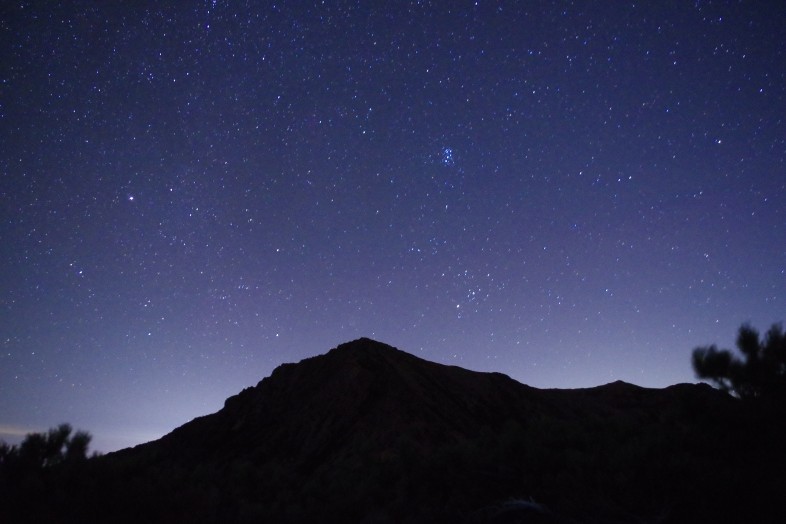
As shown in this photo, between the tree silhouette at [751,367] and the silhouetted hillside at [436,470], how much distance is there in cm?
→ 69

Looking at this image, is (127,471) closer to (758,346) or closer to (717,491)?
(717,491)

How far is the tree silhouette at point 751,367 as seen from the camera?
11.2 m

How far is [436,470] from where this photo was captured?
36.4ft

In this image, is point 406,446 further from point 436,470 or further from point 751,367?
point 751,367

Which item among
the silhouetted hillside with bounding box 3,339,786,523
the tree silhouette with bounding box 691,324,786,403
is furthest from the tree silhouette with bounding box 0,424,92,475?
the tree silhouette with bounding box 691,324,786,403

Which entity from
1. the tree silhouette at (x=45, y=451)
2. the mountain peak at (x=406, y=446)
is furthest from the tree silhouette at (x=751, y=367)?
the tree silhouette at (x=45, y=451)

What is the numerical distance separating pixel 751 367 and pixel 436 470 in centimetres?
844

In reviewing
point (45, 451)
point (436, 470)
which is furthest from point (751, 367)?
point (45, 451)

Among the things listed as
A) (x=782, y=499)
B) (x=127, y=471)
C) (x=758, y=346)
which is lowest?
(x=782, y=499)

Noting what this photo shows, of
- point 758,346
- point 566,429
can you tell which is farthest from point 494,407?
point 758,346

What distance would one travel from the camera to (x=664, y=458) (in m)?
8.68

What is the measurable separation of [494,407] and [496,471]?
14906 mm

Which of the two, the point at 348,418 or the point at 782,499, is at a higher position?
the point at 348,418

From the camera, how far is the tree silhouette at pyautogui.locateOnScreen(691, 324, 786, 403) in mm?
11164
